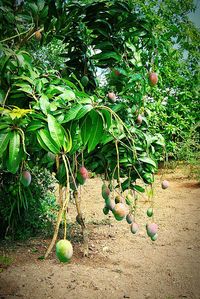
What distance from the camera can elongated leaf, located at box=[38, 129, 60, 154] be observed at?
2.31 feet

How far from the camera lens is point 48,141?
719 millimetres

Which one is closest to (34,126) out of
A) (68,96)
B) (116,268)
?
(68,96)

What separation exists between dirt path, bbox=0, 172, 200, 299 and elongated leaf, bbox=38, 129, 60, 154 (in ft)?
4.38

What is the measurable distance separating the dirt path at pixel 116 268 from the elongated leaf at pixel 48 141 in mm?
1334

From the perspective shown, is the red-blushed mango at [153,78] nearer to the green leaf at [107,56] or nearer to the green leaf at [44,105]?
the green leaf at [107,56]

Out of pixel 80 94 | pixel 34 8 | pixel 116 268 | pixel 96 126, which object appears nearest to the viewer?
pixel 96 126

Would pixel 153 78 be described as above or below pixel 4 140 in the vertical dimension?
above

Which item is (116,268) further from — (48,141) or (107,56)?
(48,141)

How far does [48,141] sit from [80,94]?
0.87 feet

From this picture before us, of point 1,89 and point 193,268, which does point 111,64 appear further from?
point 193,268

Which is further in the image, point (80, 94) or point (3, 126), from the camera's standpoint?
point (80, 94)

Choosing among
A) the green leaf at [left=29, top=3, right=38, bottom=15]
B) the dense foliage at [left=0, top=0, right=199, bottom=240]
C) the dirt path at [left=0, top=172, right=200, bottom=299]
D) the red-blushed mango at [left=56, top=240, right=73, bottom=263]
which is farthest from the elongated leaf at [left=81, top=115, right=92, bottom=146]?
the dirt path at [left=0, top=172, right=200, bottom=299]

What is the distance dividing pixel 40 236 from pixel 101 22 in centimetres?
194

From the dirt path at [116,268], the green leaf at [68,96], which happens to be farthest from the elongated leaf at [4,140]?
the dirt path at [116,268]
